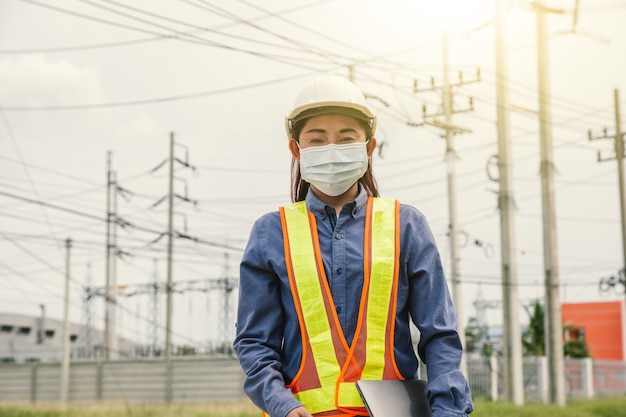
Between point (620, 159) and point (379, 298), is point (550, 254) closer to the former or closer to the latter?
point (620, 159)

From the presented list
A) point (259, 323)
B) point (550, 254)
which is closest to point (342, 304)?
point (259, 323)

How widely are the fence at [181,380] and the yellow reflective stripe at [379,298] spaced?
3142 centimetres

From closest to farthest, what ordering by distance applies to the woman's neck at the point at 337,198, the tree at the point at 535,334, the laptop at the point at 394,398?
1. the laptop at the point at 394,398
2. the woman's neck at the point at 337,198
3. the tree at the point at 535,334

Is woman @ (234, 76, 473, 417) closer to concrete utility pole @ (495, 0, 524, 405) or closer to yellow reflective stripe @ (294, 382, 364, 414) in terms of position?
yellow reflective stripe @ (294, 382, 364, 414)

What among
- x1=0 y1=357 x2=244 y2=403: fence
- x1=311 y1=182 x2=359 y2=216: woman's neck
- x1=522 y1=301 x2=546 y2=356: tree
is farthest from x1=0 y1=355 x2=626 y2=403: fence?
x1=311 y1=182 x2=359 y2=216: woman's neck

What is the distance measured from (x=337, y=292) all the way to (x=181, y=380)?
119 feet

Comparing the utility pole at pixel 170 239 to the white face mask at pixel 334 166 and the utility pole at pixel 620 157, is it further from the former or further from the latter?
the white face mask at pixel 334 166

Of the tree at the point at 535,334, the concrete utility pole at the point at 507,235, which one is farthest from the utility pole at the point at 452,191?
the tree at the point at 535,334

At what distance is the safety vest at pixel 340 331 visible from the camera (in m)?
2.75

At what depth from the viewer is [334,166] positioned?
296 cm

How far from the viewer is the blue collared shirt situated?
2791 millimetres

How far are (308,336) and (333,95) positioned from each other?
2.41ft

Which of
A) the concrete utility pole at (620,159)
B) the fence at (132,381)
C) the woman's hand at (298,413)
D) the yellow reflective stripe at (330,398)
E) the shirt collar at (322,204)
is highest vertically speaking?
the concrete utility pole at (620,159)

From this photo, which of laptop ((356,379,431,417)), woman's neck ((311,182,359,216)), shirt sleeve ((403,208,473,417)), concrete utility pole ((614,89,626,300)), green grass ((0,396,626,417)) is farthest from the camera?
concrete utility pole ((614,89,626,300))
